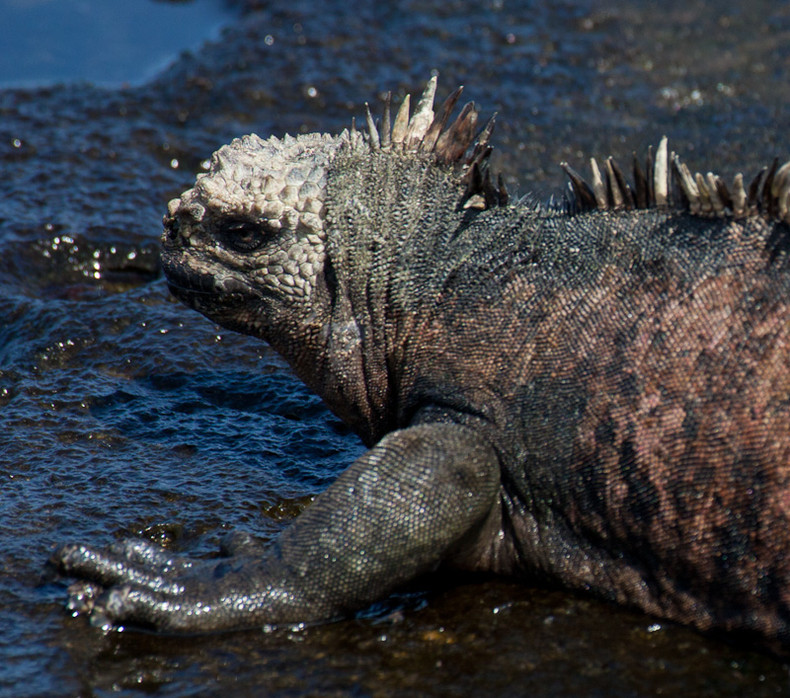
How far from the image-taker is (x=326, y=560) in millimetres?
3311

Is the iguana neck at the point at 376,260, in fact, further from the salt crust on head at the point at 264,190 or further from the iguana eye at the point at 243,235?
the iguana eye at the point at 243,235

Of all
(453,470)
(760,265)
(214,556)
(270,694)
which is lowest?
(270,694)

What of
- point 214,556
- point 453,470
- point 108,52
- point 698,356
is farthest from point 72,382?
point 108,52

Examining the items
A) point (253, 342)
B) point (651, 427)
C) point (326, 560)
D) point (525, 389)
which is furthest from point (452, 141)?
point (253, 342)

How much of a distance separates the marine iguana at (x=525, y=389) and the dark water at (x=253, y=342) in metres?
0.16

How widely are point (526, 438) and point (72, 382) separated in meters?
2.58

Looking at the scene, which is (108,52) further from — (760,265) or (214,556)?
(760,265)

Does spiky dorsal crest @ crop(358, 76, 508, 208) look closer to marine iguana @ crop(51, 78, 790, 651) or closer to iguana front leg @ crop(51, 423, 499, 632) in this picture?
marine iguana @ crop(51, 78, 790, 651)

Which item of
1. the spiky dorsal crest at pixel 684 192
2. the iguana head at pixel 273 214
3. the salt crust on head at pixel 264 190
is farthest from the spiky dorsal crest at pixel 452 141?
the spiky dorsal crest at pixel 684 192

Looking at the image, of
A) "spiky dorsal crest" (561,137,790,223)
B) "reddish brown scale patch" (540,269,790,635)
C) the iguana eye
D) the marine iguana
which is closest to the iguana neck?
the marine iguana

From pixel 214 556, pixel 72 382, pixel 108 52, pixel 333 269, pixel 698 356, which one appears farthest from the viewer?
pixel 108 52

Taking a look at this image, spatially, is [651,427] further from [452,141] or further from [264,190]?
[264,190]

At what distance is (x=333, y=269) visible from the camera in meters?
4.02

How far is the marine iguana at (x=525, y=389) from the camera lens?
10.5 ft
